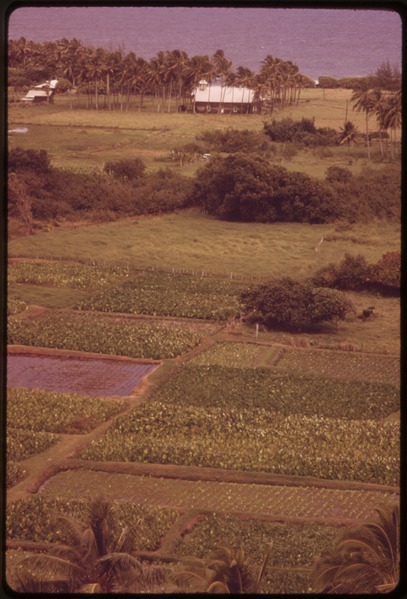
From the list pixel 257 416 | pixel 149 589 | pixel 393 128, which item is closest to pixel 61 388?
pixel 257 416

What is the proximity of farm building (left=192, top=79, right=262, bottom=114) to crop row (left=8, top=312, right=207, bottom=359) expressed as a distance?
306 inches

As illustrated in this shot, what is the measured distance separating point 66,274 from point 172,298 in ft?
7.09

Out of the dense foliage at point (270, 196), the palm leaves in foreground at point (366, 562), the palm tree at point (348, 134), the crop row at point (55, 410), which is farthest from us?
the palm tree at point (348, 134)

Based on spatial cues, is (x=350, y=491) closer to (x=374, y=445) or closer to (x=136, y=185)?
(x=374, y=445)

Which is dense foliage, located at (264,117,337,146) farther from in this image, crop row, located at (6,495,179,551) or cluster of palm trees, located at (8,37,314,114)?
crop row, located at (6,495,179,551)

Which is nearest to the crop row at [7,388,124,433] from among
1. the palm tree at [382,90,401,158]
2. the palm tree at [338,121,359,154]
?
the palm tree at [382,90,401,158]

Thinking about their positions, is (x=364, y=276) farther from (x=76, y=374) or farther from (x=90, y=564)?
(x=90, y=564)

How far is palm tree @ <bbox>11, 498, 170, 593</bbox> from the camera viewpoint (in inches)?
299

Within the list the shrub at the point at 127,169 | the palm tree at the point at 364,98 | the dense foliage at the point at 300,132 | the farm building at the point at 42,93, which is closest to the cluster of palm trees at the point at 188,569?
the farm building at the point at 42,93

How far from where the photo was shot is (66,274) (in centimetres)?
1795

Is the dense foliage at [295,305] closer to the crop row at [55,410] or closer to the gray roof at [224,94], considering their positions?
the crop row at [55,410]

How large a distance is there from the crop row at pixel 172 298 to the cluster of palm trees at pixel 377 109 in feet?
19.7

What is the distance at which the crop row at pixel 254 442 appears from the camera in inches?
443

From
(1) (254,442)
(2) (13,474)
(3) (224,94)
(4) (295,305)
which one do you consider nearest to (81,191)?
(3) (224,94)
